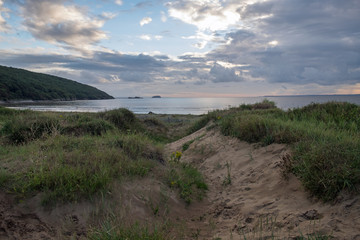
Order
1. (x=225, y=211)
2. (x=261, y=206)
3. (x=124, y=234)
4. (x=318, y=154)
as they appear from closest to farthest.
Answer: (x=124, y=234) → (x=318, y=154) → (x=261, y=206) → (x=225, y=211)

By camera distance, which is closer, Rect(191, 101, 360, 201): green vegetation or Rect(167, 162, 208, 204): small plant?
Rect(191, 101, 360, 201): green vegetation

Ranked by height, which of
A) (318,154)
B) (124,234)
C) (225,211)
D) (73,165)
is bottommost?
(225,211)

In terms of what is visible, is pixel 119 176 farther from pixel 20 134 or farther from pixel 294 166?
pixel 20 134

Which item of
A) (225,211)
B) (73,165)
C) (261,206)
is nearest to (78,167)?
(73,165)

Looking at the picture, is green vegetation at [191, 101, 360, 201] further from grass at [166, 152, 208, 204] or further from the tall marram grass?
the tall marram grass

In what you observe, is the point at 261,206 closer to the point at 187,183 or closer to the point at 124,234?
the point at 187,183

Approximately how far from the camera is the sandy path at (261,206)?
329cm

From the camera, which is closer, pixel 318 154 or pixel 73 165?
pixel 318 154

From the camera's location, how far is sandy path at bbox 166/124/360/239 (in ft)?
10.8

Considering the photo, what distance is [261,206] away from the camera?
4.45 metres

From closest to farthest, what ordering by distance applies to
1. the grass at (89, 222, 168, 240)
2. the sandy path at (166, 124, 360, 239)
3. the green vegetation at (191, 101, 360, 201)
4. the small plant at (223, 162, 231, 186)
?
the grass at (89, 222, 168, 240)
the sandy path at (166, 124, 360, 239)
the green vegetation at (191, 101, 360, 201)
the small plant at (223, 162, 231, 186)

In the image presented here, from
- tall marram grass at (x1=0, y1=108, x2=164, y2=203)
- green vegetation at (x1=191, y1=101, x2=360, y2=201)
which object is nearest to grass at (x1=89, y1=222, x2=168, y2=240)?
tall marram grass at (x1=0, y1=108, x2=164, y2=203)

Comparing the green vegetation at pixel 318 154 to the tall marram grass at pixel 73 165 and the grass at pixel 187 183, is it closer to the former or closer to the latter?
the grass at pixel 187 183

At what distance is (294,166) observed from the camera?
479 centimetres
